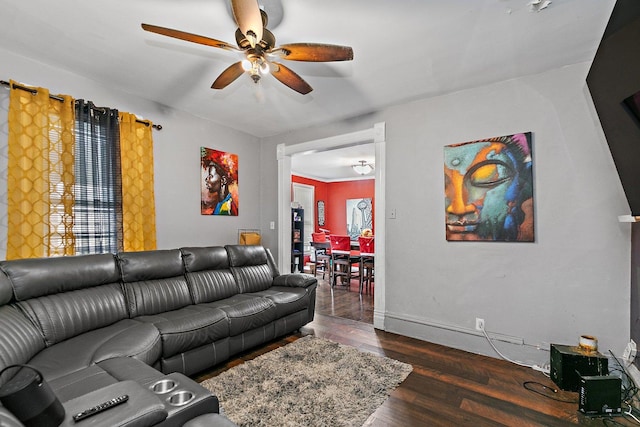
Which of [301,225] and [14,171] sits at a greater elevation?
[14,171]

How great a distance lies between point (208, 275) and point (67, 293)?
1.19 metres

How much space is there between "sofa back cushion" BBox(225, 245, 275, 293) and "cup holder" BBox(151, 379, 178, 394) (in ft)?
6.41

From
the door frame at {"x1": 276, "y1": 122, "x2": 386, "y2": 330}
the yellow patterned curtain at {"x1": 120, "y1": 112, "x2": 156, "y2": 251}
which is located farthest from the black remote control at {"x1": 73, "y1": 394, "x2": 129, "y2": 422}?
the door frame at {"x1": 276, "y1": 122, "x2": 386, "y2": 330}

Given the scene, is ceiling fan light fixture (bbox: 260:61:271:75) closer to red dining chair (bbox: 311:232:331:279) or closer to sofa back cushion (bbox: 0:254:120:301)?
sofa back cushion (bbox: 0:254:120:301)

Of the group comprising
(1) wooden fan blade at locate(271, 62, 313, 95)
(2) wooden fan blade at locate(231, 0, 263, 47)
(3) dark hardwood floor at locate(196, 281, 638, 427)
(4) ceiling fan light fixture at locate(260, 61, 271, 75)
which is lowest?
(3) dark hardwood floor at locate(196, 281, 638, 427)

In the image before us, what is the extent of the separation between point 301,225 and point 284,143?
118 inches

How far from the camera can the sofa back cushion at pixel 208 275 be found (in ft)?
10.2

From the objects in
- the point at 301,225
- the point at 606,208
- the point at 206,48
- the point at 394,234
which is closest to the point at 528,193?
the point at 606,208

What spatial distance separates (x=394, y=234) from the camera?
358 centimetres

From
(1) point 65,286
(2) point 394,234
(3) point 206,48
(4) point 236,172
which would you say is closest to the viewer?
(1) point 65,286

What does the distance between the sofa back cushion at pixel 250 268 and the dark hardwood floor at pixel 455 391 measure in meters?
0.71

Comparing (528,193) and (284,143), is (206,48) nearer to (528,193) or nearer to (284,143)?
(284,143)

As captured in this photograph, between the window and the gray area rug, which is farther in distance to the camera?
the window

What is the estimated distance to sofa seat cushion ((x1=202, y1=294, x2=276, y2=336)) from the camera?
2.67 metres
